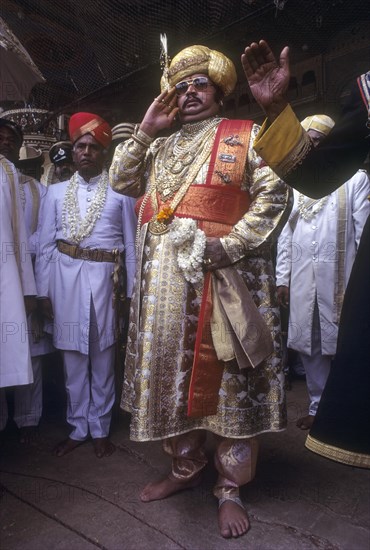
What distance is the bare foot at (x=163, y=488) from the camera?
96.5 inches

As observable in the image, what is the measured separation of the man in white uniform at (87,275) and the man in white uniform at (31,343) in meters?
0.27

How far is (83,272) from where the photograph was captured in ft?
10.5

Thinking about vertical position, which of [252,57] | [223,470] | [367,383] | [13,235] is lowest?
[223,470]

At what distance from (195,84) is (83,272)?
4.78ft

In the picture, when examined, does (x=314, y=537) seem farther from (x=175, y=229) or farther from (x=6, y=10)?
(x=6, y=10)

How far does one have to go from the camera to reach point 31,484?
8.79 ft

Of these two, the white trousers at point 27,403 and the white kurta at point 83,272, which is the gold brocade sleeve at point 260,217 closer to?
the white kurta at point 83,272

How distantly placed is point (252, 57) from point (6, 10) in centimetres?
435

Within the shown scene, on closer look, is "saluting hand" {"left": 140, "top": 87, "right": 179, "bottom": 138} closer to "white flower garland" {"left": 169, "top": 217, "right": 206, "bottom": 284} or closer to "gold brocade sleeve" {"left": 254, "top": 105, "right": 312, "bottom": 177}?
"white flower garland" {"left": 169, "top": 217, "right": 206, "bottom": 284}

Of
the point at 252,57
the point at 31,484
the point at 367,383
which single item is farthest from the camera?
the point at 31,484

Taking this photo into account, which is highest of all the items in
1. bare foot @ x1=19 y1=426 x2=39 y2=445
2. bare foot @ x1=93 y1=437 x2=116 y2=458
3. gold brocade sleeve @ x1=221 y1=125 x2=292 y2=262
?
gold brocade sleeve @ x1=221 y1=125 x2=292 y2=262

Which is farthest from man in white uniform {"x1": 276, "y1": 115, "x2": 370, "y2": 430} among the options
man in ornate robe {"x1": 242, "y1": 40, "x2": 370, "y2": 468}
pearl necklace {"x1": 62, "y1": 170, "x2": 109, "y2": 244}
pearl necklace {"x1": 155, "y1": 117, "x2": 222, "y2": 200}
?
man in ornate robe {"x1": 242, "y1": 40, "x2": 370, "y2": 468}

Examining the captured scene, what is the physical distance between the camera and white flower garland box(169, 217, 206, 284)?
2.22 meters

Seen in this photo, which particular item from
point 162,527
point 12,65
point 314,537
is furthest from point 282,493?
point 12,65
